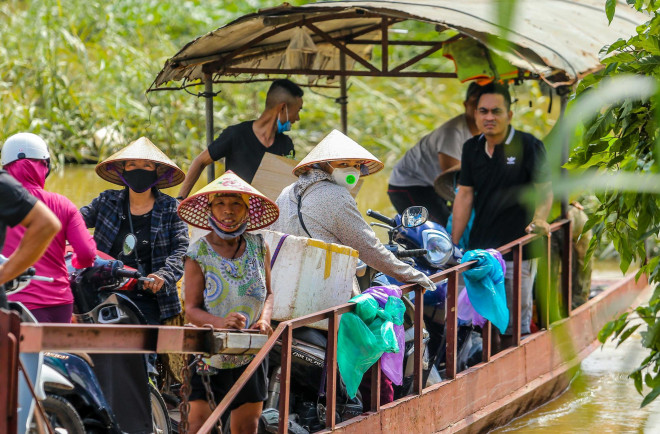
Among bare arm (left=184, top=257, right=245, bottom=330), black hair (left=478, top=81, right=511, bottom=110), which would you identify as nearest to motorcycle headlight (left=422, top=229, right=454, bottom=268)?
black hair (left=478, top=81, right=511, bottom=110)

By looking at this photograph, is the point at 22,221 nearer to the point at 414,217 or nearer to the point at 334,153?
the point at 334,153

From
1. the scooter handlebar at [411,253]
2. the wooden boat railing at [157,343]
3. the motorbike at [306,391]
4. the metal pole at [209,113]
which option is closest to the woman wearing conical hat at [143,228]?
the motorbike at [306,391]

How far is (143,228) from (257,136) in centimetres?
180

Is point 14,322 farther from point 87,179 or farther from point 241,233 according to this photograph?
point 87,179

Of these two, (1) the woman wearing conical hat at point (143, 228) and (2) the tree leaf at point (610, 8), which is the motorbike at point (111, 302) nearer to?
(1) the woman wearing conical hat at point (143, 228)

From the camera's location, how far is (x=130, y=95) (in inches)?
538

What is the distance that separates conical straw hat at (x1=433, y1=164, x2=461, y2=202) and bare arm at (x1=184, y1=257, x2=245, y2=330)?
375 cm

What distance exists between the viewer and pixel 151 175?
16.9ft

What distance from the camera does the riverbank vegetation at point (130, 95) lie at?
12.4m

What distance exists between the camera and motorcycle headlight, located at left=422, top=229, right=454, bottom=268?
5.85m

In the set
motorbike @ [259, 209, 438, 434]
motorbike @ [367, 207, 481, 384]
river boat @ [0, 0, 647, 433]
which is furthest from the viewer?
motorbike @ [367, 207, 481, 384]

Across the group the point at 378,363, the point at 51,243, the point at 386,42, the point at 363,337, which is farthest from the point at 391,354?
the point at 386,42

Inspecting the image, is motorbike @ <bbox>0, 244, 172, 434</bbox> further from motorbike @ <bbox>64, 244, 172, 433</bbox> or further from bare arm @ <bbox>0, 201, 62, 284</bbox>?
bare arm @ <bbox>0, 201, 62, 284</bbox>

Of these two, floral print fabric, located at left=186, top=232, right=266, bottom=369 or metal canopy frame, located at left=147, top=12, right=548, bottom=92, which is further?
metal canopy frame, located at left=147, top=12, right=548, bottom=92
